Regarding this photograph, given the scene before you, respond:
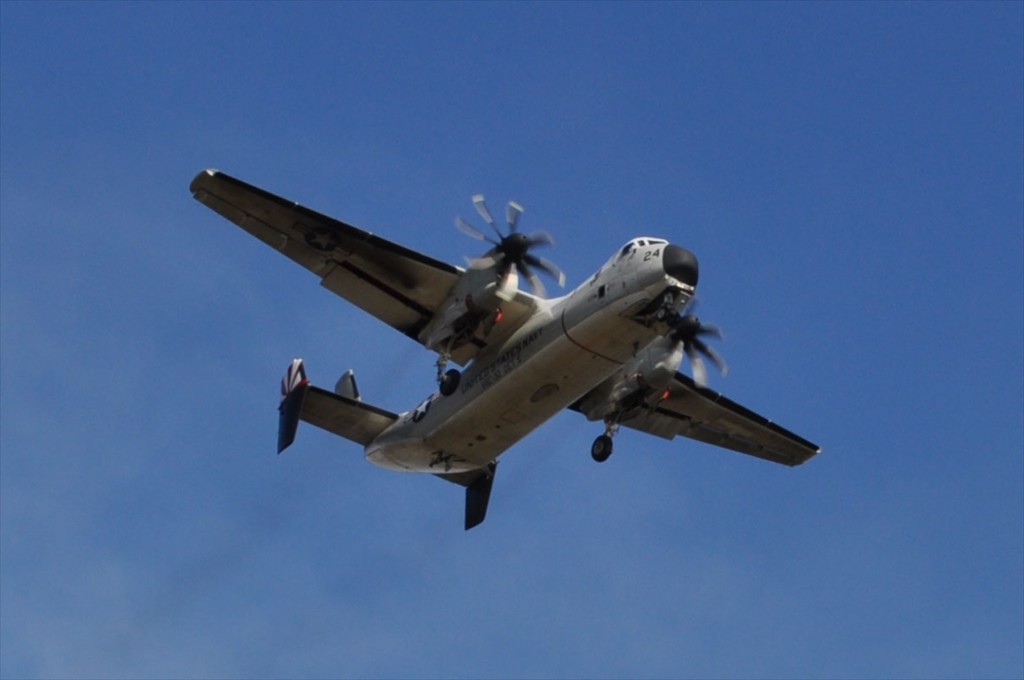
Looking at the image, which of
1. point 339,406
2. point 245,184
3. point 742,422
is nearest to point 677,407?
point 742,422

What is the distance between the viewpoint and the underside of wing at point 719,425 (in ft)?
151

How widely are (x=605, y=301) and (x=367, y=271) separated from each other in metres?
6.61

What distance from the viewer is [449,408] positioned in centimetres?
4153

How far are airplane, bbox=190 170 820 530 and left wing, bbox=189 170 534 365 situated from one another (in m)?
0.03

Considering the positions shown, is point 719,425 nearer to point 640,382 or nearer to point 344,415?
point 640,382

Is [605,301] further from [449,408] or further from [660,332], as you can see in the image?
[449,408]

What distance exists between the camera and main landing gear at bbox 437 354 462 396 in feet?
136

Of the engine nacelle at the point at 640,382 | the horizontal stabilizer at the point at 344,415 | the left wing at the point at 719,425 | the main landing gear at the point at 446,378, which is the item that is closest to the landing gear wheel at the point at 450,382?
the main landing gear at the point at 446,378

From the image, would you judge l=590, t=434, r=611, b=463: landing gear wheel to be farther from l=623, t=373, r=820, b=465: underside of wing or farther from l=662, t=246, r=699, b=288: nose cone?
l=662, t=246, r=699, b=288: nose cone

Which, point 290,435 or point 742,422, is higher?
point 742,422

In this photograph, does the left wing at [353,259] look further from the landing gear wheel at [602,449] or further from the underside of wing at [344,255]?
the landing gear wheel at [602,449]

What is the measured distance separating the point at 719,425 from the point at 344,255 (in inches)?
466

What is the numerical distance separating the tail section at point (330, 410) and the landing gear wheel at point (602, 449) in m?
5.13

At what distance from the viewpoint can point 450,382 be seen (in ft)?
136
